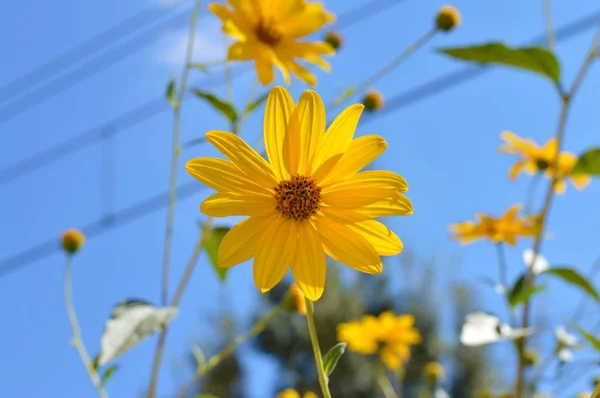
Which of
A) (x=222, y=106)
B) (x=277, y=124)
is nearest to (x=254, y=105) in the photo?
(x=222, y=106)

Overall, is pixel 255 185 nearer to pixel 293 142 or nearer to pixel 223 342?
pixel 293 142

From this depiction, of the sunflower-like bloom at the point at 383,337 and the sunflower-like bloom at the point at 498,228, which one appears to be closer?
the sunflower-like bloom at the point at 498,228

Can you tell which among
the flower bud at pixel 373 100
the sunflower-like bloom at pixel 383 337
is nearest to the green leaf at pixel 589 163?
the flower bud at pixel 373 100

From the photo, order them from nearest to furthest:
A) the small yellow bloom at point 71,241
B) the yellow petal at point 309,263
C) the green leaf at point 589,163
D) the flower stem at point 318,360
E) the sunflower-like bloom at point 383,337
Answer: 1. the flower stem at point 318,360
2. the yellow petal at point 309,263
3. the green leaf at point 589,163
4. the small yellow bloom at point 71,241
5. the sunflower-like bloom at point 383,337

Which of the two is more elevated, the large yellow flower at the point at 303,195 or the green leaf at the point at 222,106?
the green leaf at the point at 222,106

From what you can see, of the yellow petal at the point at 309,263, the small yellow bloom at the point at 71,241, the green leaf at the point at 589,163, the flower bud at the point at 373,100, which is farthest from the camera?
the flower bud at the point at 373,100

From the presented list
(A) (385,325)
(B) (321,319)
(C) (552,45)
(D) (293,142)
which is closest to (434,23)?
(C) (552,45)

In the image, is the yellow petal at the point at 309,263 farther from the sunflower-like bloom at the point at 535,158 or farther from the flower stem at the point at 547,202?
the sunflower-like bloom at the point at 535,158
